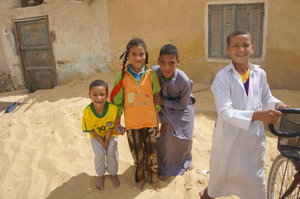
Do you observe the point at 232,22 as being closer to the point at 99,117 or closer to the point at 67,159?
the point at 99,117

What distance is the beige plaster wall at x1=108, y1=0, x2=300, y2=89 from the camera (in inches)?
223

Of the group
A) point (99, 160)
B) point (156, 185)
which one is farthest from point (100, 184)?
point (156, 185)

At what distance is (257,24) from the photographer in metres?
5.89

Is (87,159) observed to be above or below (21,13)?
below

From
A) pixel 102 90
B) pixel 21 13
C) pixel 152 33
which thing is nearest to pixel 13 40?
pixel 21 13

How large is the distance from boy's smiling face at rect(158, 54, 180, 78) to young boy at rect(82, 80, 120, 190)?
0.62m

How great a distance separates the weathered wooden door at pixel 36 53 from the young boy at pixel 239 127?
279 inches

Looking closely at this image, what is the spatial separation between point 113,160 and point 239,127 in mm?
1450

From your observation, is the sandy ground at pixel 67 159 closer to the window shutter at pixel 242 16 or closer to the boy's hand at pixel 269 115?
the boy's hand at pixel 269 115

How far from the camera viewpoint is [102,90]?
2562 millimetres

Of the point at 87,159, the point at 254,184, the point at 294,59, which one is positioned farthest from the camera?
the point at 294,59

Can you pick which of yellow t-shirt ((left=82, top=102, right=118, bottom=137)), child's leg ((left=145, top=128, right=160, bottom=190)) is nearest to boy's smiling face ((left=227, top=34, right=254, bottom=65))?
child's leg ((left=145, top=128, right=160, bottom=190))

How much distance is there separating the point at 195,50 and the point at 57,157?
4295 millimetres

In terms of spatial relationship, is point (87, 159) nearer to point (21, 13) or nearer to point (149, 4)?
point (149, 4)
